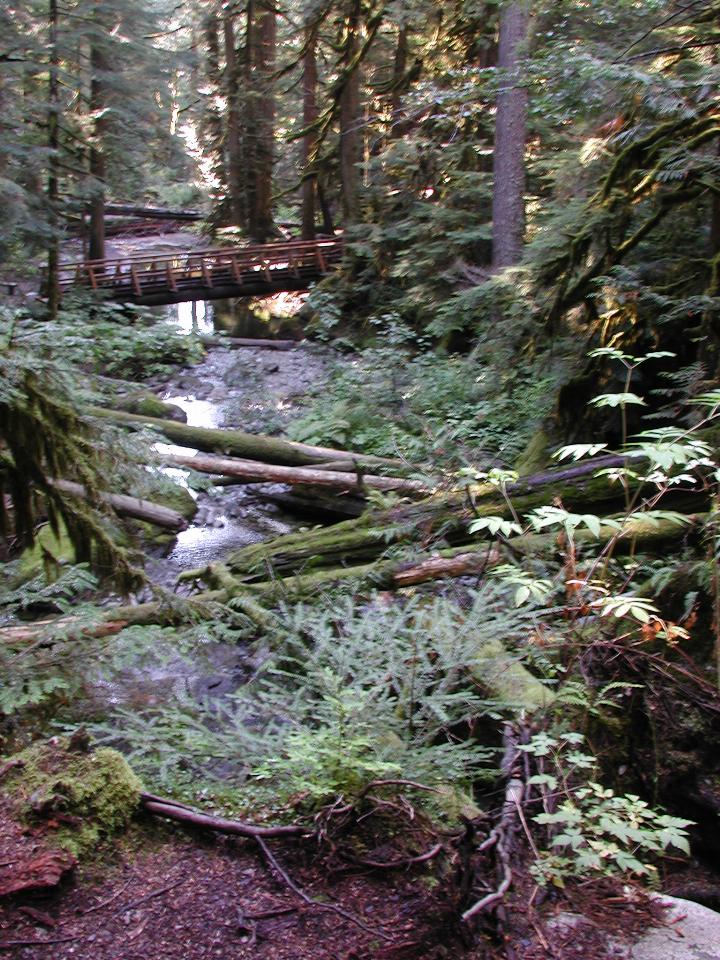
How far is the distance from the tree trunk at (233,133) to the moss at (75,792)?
29.6m

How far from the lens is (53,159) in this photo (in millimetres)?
17453

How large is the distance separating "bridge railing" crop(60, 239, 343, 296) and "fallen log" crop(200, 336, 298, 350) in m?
2.94

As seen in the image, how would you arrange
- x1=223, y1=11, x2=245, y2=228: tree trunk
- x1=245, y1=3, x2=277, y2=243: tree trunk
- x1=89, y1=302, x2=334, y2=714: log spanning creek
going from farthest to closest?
x1=223, y1=11, x2=245, y2=228: tree trunk → x1=245, y1=3, x2=277, y2=243: tree trunk → x1=89, y1=302, x2=334, y2=714: log spanning creek

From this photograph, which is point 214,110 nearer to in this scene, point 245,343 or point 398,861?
point 245,343

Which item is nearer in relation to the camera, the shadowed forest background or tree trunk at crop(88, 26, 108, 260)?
the shadowed forest background

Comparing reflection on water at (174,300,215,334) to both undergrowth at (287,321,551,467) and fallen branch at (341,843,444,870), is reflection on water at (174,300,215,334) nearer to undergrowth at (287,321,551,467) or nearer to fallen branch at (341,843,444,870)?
undergrowth at (287,321,551,467)

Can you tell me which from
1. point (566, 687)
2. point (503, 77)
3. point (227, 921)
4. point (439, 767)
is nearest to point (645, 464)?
point (566, 687)

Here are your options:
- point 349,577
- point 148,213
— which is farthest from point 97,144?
point 148,213

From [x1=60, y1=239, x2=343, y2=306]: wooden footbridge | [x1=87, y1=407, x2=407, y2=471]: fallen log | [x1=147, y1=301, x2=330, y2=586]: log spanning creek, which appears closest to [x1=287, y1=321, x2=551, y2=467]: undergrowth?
[x1=87, y1=407, x2=407, y2=471]: fallen log

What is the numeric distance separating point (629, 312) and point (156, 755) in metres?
5.93

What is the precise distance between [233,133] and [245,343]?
38.9ft

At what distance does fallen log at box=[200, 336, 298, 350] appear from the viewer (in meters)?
20.9

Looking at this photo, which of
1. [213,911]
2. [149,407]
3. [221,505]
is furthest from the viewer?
[149,407]

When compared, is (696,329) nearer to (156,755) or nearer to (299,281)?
(156,755)
